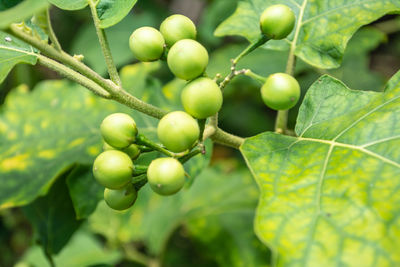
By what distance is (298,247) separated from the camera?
1082 mm

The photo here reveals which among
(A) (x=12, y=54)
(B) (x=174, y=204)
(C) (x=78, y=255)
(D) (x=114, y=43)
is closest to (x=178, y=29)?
(A) (x=12, y=54)

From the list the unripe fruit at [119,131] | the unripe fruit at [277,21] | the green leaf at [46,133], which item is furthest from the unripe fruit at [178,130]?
the green leaf at [46,133]

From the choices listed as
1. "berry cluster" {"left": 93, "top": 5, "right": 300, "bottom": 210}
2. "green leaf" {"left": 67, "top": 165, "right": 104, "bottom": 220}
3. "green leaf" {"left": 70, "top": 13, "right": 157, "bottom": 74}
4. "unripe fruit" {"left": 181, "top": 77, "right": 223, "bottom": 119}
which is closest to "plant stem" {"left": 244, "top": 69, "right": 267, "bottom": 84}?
"berry cluster" {"left": 93, "top": 5, "right": 300, "bottom": 210}

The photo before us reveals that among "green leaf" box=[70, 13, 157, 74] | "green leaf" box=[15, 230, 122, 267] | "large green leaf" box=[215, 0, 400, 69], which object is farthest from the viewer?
"green leaf" box=[70, 13, 157, 74]

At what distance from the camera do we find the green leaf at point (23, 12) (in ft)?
3.55

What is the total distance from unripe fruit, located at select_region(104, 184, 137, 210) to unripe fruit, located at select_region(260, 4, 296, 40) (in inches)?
26.9

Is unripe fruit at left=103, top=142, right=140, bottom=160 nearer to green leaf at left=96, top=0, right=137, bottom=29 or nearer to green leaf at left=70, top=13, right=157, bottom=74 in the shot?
green leaf at left=96, top=0, right=137, bottom=29

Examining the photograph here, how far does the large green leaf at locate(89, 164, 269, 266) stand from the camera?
283 cm

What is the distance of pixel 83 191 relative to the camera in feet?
6.42

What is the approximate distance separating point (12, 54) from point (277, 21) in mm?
956

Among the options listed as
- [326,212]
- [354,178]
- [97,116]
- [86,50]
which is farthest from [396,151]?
[86,50]

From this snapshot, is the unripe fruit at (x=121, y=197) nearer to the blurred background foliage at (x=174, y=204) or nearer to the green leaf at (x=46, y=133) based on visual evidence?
the blurred background foliage at (x=174, y=204)

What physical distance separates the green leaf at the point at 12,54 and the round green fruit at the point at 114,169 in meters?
0.48

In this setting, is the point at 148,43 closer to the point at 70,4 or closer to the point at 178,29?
the point at 178,29
